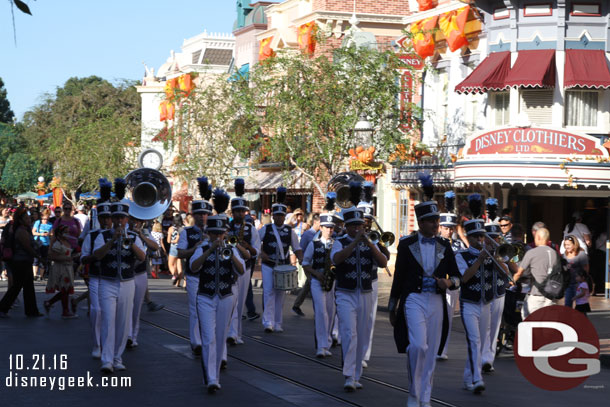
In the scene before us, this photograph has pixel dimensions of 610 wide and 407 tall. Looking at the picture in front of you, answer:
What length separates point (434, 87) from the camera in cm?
3095

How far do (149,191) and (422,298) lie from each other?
938cm

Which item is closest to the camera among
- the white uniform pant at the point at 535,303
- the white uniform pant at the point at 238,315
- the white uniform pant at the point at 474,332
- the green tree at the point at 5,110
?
the white uniform pant at the point at 474,332

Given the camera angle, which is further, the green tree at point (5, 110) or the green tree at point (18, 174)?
Result: the green tree at point (5, 110)

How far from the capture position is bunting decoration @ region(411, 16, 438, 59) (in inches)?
1171

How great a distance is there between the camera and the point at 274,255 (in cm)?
1661

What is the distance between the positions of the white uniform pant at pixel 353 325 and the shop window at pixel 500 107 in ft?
52.8

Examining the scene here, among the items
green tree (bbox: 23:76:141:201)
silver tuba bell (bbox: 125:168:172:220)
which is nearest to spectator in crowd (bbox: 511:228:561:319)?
silver tuba bell (bbox: 125:168:172:220)

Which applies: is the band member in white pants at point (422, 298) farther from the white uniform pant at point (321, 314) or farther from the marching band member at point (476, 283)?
the white uniform pant at point (321, 314)

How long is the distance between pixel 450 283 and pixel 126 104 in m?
71.5

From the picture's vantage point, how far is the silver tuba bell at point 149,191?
57.0 ft

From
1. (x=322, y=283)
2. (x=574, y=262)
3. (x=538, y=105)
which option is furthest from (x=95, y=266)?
(x=538, y=105)

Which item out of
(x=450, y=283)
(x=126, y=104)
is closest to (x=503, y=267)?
(x=450, y=283)

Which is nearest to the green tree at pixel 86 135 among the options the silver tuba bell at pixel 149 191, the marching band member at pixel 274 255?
the silver tuba bell at pixel 149 191

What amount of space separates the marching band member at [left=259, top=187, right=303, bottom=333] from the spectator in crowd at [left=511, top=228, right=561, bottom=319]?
3828mm
